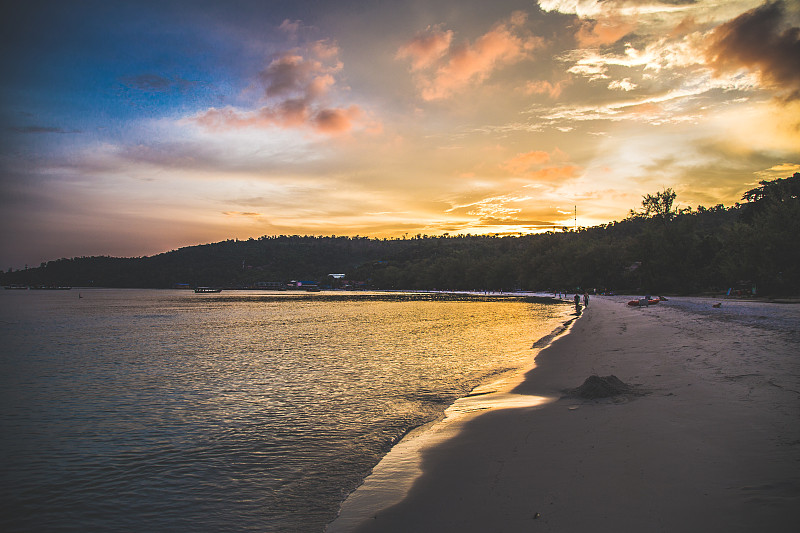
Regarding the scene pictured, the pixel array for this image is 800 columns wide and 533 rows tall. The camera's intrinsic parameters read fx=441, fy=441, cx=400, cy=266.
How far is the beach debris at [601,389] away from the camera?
1168 cm

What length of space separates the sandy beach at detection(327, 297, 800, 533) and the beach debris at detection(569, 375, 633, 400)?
0.72ft

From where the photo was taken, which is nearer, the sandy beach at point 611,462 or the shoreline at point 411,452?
the sandy beach at point 611,462

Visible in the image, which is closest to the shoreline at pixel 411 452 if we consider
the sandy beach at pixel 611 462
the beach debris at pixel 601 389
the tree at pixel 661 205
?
the sandy beach at pixel 611 462

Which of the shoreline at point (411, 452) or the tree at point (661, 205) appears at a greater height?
the tree at point (661, 205)

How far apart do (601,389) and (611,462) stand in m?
5.23

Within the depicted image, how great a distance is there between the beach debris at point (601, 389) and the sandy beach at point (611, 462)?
221mm

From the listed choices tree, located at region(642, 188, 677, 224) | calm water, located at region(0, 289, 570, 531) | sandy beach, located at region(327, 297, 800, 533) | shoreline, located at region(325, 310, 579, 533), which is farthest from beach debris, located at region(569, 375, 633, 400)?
tree, located at region(642, 188, 677, 224)

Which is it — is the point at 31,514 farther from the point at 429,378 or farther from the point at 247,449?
the point at 429,378

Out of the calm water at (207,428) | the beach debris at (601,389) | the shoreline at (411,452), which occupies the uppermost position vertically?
the beach debris at (601,389)

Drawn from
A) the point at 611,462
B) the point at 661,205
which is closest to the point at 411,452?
the point at 611,462

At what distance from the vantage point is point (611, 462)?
7.00 meters

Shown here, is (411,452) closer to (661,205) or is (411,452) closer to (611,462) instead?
(611,462)

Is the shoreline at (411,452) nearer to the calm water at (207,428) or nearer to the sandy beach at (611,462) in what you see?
the sandy beach at (611,462)

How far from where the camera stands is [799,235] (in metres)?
52.4
